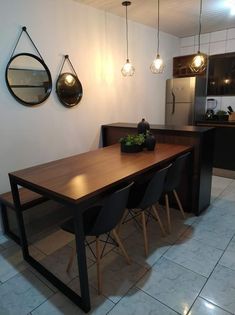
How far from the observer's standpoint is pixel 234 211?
286 centimetres

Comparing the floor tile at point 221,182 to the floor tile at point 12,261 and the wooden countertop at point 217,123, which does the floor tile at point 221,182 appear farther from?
the floor tile at point 12,261

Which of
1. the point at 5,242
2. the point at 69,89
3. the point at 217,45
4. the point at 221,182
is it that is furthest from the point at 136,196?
the point at 217,45

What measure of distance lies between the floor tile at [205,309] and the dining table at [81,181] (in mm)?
736

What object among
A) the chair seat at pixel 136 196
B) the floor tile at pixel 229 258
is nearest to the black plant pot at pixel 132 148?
the chair seat at pixel 136 196

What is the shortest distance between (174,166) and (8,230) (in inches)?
75.8

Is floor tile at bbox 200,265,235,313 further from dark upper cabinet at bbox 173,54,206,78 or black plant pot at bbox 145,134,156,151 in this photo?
dark upper cabinet at bbox 173,54,206,78

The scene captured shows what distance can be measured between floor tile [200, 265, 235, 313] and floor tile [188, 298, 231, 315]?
1.5 inches

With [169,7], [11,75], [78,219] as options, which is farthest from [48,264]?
[169,7]

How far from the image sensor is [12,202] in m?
2.27

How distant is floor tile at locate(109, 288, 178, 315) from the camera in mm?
1574

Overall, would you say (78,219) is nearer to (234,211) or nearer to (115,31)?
(234,211)

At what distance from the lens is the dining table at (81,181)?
1484mm

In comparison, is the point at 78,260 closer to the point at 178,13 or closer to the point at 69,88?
the point at 69,88

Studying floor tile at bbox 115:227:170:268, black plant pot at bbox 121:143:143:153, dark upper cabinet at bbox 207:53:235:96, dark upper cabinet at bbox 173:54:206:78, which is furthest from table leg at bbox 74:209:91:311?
dark upper cabinet at bbox 207:53:235:96
